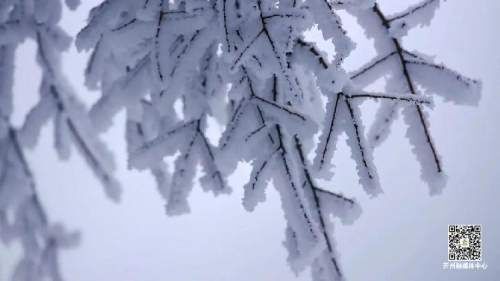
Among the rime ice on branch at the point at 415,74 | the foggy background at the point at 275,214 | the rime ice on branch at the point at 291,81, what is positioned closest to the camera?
the rime ice on branch at the point at 291,81

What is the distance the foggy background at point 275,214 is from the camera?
664 inches

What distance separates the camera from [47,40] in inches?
81.3

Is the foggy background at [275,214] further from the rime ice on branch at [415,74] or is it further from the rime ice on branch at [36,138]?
the rime ice on branch at [415,74]

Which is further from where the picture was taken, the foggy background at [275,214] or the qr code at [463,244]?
the foggy background at [275,214]

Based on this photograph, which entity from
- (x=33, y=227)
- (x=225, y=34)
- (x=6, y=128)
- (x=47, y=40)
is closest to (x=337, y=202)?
(x=225, y=34)

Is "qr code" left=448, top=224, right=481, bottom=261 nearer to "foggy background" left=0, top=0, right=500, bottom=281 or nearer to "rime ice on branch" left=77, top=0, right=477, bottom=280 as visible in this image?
"foggy background" left=0, top=0, right=500, bottom=281

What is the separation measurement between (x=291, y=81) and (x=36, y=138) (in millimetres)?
1608

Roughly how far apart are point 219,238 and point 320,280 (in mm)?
19933

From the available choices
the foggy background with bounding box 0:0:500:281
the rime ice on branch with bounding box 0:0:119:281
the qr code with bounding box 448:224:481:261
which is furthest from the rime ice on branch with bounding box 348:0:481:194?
the foggy background with bounding box 0:0:500:281

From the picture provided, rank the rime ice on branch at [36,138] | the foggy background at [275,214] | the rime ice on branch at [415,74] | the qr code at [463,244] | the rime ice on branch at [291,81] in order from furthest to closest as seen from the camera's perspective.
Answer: the foggy background at [275,214] → the qr code at [463,244] → the rime ice on branch at [36,138] → the rime ice on branch at [415,74] → the rime ice on branch at [291,81]

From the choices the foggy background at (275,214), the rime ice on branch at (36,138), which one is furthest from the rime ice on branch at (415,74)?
the foggy background at (275,214)

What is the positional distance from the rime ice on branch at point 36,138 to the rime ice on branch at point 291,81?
0.56 meters

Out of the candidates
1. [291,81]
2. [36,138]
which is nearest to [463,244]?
[36,138]

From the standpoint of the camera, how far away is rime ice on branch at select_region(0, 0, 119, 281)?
194 cm
